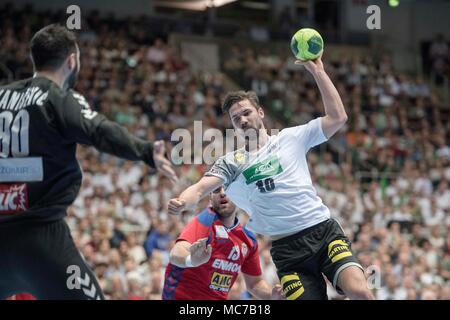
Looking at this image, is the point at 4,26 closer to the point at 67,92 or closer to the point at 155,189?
the point at 155,189

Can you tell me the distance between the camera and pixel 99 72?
1812 cm

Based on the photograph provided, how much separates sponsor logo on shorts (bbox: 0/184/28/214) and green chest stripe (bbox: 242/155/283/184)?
2159 millimetres

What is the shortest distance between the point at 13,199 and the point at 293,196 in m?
2.48

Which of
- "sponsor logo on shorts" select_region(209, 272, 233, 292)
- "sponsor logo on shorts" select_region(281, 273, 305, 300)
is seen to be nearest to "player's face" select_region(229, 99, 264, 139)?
"sponsor logo on shorts" select_region(281, 273, 305, 300)

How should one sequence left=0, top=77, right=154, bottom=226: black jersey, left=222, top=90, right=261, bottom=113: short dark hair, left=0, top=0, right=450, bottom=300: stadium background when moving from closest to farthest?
left=0, top=77, right=154, bottom=226: black jersey < left=222, top=90, right=261, bottom=113: short dark hair < left=0, top=0, right=450, bottom=300: stadium background

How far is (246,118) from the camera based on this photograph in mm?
6586

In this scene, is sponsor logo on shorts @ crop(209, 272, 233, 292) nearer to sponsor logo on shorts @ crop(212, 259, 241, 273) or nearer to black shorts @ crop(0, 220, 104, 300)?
sponsor logo on shorts @ crop(212, 259, 241, 273)

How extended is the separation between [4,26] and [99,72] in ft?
9.64

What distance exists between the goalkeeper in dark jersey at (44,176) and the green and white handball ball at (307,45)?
7.12ft

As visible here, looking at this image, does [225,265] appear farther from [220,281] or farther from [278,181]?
[278,181]

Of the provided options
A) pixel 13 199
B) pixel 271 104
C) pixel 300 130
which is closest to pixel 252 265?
pixel 300 130

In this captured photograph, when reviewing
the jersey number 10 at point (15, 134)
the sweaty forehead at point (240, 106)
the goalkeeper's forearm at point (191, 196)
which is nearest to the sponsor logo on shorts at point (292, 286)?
the goalkeeper's forearm at point (191, 196)

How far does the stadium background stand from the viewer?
1346 centimetres
